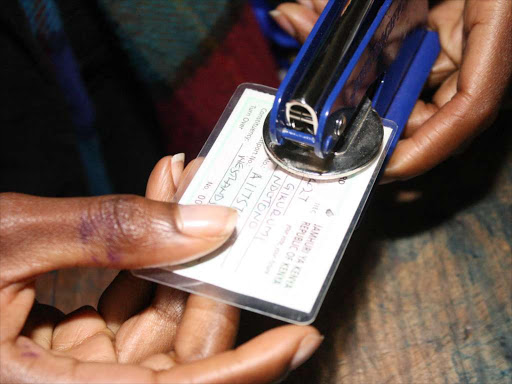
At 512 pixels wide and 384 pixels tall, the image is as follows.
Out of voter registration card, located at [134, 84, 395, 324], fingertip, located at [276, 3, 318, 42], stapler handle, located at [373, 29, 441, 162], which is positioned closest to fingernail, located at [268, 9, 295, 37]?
fingertip, located at [276, 3, 318, 42]

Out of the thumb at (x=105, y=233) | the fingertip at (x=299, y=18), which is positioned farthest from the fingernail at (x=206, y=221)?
the fingertip at (x=299, y=18)

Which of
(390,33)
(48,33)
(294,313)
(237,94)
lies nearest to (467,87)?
(390,33)

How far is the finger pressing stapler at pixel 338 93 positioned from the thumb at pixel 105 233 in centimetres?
11

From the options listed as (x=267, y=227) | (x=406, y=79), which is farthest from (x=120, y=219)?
(x=406, y=79)

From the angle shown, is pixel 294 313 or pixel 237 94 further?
pixel 237 94

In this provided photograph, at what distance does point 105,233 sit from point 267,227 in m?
0.17

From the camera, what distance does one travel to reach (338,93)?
55 centimetres

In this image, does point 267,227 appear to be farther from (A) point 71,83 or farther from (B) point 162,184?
(A) point 71,83

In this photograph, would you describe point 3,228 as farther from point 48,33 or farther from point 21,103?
point 21,103

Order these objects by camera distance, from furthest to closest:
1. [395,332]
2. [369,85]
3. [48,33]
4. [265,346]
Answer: [48,33]
[395,332]
[369,85]
[265,346]

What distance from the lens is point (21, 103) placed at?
1150 millimetres

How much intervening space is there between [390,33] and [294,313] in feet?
1.19

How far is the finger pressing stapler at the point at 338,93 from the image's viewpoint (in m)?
0.55

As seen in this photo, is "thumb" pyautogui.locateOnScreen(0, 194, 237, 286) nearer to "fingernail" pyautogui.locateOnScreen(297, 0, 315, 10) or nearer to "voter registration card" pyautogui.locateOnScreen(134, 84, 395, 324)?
"voter registration card" pyautogui.locateOnScreen(134, 84, 395, 324)
